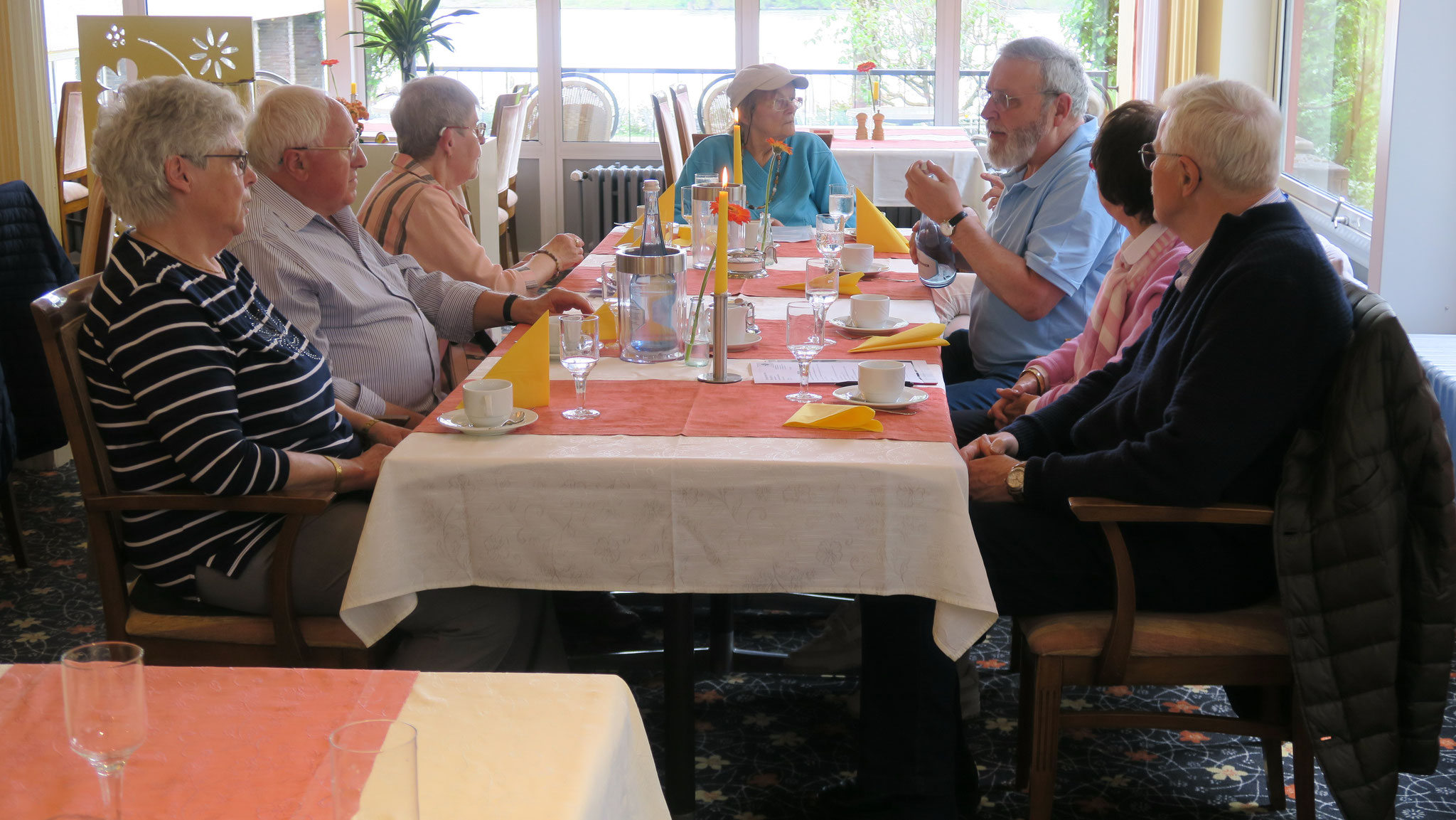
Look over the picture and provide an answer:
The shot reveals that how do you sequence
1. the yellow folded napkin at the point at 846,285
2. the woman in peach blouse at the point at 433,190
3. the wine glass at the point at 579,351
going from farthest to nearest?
the woman in peach blouse at the point at 433,190 < the yellow folded napkin at the point at 846,285 < the wine glass at the point at 579,351

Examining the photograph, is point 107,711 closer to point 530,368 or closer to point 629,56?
point 530,368

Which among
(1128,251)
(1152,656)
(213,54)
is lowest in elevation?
(1152,656)

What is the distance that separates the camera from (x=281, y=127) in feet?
7.11

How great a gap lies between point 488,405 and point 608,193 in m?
4.96

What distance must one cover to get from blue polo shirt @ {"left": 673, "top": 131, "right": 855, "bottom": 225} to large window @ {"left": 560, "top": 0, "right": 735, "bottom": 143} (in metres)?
2.87

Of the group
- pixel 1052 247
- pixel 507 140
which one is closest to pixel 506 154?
pixel 507 140

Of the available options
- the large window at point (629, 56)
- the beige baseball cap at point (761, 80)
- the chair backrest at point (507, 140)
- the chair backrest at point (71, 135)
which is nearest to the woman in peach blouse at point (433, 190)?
the beige baseball cap at point (761, 80)

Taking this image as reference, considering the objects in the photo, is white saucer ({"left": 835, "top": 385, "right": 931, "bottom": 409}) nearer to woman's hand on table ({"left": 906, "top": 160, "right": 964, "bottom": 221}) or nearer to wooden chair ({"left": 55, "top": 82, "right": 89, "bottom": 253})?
woman's hand on table ({"left": 906, "top": 160, "right": 964, "bottom": 221})

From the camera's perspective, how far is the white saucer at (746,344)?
221cm

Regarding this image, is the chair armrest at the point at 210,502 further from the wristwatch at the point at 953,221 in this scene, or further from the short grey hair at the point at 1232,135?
the wristwatch at the point at 953,221

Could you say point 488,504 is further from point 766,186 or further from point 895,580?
point 766,186

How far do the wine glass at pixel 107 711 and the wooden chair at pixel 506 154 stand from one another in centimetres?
463

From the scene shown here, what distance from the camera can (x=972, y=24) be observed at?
260 inches

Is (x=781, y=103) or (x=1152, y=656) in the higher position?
(x=781, y=103)
